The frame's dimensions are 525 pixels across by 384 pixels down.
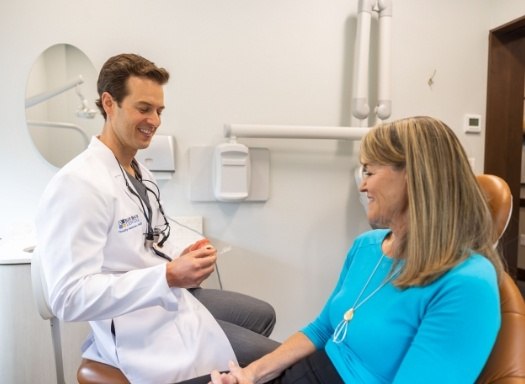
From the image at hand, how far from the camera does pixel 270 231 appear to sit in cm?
209

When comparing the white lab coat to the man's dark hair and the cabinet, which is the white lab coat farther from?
the cabinet

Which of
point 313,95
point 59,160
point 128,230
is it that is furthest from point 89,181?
point 313,95

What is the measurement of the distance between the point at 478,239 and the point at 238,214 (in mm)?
1381

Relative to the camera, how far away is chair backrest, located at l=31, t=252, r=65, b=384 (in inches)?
47.0

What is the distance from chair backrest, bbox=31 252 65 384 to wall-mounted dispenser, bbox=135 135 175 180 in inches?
29.9

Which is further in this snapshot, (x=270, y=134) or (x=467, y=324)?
(x=270, y=134)

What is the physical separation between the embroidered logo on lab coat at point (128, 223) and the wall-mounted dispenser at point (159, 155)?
85 centimetres

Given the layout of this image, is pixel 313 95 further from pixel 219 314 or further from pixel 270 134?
pixel 219 314

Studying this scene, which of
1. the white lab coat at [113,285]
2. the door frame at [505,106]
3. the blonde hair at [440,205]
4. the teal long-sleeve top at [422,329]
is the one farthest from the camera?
the door frame at [505,106]

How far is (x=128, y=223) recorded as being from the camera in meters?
1.04

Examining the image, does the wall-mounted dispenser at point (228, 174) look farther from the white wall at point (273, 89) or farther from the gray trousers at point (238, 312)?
the gray trousers at point (238, 312)

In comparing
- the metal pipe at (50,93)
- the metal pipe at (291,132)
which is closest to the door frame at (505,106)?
the metal pipe at (291,132)

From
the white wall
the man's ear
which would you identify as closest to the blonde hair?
the man's ear

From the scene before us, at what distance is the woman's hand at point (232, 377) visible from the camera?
903mm
